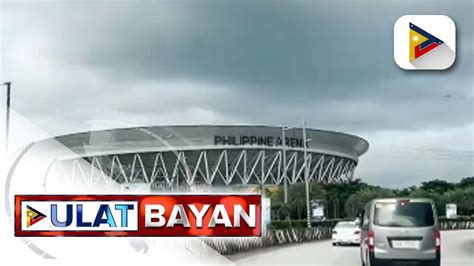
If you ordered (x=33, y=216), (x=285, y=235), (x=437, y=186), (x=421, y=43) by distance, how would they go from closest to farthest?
(x=421, y=43), (x=437, y=186), (x=33, y=216), (x=285, y=235)

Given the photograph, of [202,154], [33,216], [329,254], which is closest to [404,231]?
[329,254]

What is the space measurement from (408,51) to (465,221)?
1414mm

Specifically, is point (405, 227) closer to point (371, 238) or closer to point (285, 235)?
point (371, 238)

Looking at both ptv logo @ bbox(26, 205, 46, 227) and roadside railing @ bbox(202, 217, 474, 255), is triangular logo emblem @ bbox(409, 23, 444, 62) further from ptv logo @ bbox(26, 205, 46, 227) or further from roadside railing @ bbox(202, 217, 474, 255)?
ptv logo @ bbox(26, 205, 46, 227)

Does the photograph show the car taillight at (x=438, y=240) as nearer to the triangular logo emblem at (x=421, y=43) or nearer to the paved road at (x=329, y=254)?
the paved road at (x=329, y=254)

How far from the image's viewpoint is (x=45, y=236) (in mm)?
7449

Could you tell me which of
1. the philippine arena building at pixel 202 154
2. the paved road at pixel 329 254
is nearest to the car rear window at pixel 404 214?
the paved road at pixel 329 254

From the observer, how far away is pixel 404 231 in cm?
732

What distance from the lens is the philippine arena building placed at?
7.42 meters

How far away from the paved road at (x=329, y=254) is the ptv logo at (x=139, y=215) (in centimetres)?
41

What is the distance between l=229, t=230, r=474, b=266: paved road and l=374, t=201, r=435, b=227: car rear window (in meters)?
0.23

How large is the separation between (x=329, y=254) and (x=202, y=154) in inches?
53.4

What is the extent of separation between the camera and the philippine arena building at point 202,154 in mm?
7422

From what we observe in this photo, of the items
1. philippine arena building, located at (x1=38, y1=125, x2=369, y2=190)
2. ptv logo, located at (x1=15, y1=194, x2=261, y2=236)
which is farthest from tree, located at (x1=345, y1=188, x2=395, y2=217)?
ptv logo, located at (x1=15, y1=194, x2=261, y2=236)
